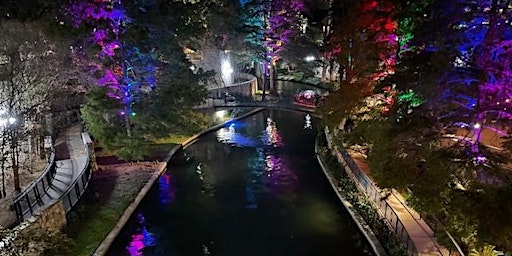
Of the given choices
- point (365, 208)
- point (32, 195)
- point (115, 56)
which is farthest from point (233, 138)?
point (32, 195)

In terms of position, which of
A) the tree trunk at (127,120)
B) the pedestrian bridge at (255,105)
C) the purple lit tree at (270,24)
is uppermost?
the purple lit tree at (270,24)

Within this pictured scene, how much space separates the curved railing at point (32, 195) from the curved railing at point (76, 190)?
888 mm

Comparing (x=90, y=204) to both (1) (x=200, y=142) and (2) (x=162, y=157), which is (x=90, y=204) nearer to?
(2) (x=162, y=157)

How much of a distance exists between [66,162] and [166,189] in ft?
17.6

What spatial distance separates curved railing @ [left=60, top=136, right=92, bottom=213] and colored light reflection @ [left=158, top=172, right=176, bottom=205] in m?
3.43

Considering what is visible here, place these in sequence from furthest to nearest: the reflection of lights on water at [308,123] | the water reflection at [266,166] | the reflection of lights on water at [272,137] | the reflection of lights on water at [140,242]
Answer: the reflection of lights on water at [308,123], the reflection of lights on water at [272,137], the water reflection at [266,166], the reflection of lights on water at [140,242]

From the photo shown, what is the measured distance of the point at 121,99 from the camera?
22.9 m

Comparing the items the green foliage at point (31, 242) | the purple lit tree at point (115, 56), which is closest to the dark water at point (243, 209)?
the green foliage at point (31, 242)

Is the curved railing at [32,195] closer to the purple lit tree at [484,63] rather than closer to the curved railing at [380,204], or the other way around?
the curved railing at [380,204]

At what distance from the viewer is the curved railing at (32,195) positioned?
1496 cm

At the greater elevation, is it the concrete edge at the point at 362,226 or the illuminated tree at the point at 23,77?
the illuminated tree at the point at 23,77

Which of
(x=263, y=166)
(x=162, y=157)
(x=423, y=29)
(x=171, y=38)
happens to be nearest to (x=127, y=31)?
(x=171, y=38)

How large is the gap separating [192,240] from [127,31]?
11168mm

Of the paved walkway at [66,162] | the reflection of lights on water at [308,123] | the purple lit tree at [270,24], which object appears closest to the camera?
the paved walkway at [66,162]
